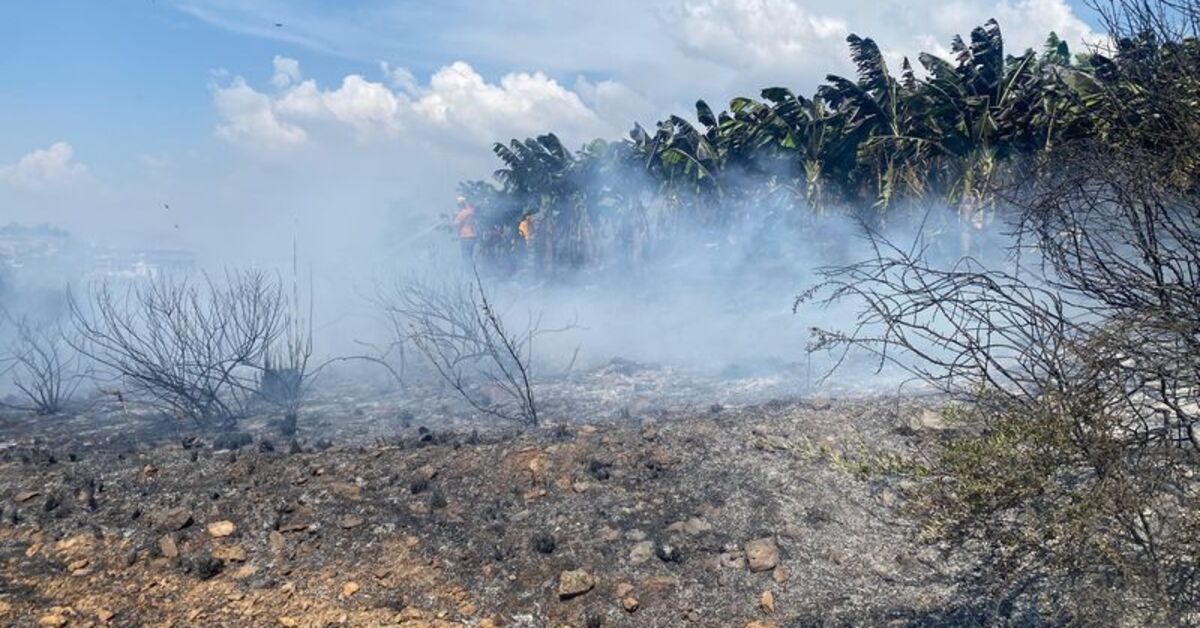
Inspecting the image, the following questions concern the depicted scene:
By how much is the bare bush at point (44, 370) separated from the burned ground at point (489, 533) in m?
4.25

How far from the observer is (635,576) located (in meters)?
6.23

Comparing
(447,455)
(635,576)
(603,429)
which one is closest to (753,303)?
(603,429)

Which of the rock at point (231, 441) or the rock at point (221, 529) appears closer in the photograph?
the rock at point (221, 529)

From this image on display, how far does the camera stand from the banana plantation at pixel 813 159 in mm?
13977

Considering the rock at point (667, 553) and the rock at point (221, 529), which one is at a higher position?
the rock at point (221, 529)

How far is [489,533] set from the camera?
678 cm

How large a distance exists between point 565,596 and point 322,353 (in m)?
13.1

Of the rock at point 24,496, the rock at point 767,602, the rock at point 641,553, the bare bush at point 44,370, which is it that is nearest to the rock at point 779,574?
the rock at point 767,602

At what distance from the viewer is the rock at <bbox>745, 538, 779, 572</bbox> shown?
20.4 feet

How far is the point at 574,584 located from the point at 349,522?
1.86m

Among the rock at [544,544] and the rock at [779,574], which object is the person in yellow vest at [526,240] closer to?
the rock at [544,544]

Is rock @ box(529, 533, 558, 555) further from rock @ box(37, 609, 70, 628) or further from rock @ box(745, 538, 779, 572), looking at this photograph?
rock @ box(37, 609, 70, 628)

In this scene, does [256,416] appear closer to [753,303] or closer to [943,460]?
[943,460]

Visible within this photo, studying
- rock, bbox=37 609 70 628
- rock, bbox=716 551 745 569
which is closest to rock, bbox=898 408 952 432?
rock, bbox=716 551 745 569
